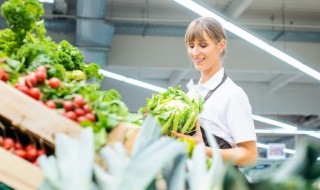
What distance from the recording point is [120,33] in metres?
10.9

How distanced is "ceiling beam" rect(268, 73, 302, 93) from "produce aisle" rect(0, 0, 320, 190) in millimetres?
12008

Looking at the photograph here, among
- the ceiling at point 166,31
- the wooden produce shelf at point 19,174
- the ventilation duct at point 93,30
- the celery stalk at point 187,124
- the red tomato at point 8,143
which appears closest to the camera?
the wooden produce shelf at point 19,174

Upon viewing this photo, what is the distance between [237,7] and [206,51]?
22.1 feet

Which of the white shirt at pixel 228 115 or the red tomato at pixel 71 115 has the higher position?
the red tomato at pixel 71 115

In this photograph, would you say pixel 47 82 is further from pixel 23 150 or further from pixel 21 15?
pixel 21 15

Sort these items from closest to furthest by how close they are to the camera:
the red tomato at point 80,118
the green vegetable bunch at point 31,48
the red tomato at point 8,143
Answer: the red tomato at point 80,118 → the red tomato at point 8,143 → the green vegetable bunch at point 31,48

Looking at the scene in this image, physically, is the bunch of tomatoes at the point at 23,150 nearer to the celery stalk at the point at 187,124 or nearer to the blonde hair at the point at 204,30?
the celery stalk at the point at 187,124

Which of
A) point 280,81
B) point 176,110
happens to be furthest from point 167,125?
point 280,81

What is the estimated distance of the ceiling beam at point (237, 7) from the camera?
8938mm

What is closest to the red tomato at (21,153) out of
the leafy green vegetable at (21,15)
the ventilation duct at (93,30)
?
the leafy green vegetable at (21,15)

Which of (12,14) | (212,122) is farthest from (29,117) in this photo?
(212,122)

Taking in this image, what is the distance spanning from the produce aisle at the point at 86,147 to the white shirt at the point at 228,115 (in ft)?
3.26

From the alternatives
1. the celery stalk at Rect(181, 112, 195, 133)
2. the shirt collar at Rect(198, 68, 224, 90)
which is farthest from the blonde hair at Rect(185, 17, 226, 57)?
the celery stalk at Rect(181, 112, 195, 133)

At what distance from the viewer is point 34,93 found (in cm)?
150
